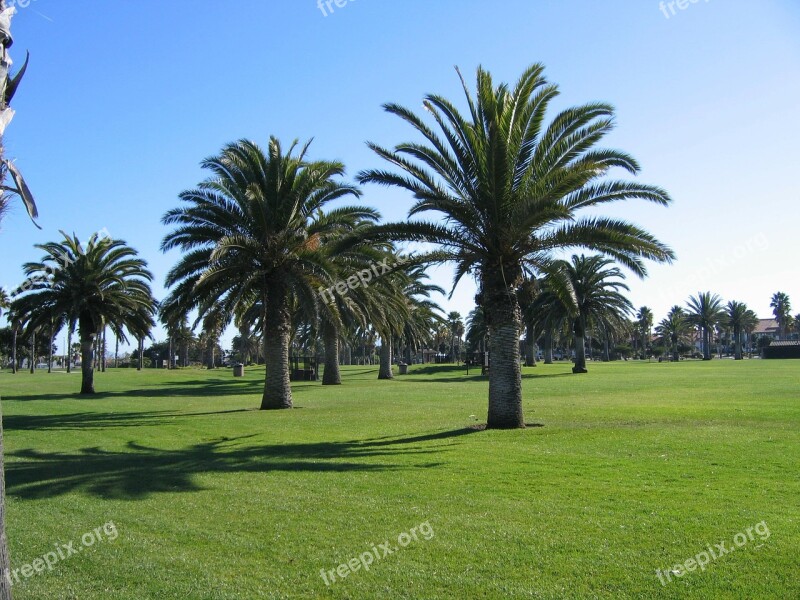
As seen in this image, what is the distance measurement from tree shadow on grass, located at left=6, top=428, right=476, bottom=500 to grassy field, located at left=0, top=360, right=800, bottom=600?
0.06 meters

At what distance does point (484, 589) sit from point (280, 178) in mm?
19564

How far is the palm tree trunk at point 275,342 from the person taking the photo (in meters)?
23.9

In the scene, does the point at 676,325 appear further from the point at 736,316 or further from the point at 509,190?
the point at 509,190

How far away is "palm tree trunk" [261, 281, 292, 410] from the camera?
940 inches

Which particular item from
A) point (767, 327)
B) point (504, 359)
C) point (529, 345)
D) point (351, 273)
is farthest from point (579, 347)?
point (767, 327)

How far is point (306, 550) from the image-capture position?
6848 millimetres

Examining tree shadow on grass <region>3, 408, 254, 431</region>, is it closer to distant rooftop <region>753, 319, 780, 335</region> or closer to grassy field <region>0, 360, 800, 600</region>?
grassy field <region>0, 360, 800, 600</region>

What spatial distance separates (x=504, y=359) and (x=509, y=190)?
4.08m

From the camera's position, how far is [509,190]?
643 inches

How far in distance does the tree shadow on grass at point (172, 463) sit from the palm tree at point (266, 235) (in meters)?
8.97

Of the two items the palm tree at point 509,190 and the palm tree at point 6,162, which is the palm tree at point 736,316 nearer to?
the palm tree at point 509,190

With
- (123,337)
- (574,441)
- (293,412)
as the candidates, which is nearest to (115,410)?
(293,412)

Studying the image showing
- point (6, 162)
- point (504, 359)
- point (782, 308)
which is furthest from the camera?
point (782, 308)

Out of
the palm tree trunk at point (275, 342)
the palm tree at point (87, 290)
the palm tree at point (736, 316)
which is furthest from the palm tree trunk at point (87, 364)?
the palm tree at point (736, 316)
